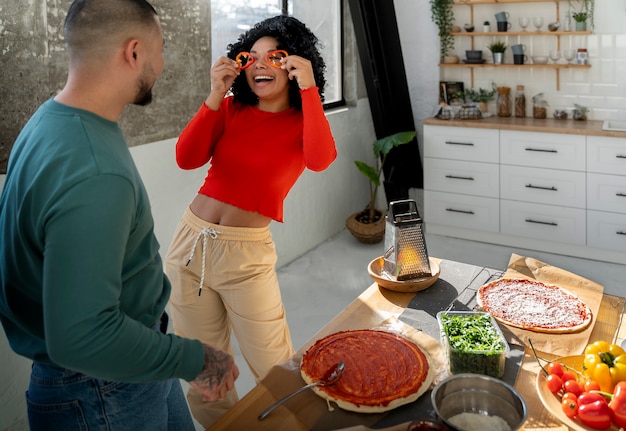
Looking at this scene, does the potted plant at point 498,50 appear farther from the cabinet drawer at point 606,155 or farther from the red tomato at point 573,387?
the red tomato at point 573,387

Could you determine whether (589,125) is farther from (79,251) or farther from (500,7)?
(79,251)

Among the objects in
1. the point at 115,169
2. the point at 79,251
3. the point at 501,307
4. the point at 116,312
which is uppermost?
the point at 115,169

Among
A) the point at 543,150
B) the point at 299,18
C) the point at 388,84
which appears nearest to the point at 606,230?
the point at 543,150

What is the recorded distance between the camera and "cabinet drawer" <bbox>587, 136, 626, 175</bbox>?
4281 mm

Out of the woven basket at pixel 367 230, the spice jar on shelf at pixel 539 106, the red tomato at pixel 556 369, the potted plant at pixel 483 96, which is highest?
the potted plant at pixel 483 96

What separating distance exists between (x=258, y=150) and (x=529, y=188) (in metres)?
2.97

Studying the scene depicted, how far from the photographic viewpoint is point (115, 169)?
1177mm

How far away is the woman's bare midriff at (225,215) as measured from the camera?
2.23 metres

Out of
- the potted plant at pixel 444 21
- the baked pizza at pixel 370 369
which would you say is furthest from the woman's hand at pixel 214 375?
the potted plant at pixel 444 21

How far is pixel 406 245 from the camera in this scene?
2178mm

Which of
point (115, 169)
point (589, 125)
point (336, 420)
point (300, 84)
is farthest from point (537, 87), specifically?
point (115, 169)

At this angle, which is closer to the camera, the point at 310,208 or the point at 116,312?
the point at 116,312

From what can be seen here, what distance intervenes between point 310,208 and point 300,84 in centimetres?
261

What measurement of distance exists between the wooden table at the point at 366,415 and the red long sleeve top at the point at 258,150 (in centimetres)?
48
